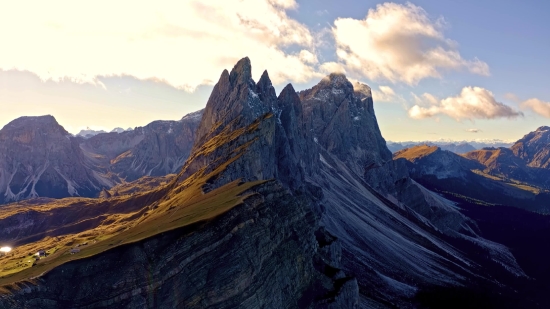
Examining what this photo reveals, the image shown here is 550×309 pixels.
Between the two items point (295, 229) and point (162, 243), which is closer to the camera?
point (162, 243)

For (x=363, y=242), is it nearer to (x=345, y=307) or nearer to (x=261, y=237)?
(x=345, y=307)

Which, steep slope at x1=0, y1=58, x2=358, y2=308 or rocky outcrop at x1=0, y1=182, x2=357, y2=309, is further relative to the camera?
steep slope at x1=0, y1=58, x2=358, y2=308

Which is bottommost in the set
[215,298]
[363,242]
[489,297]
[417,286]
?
[489,297]

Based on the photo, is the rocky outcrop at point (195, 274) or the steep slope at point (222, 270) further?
the steep slope at point (222, 270)

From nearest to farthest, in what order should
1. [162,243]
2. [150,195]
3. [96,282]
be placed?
1. [96,282]
2. [162,243]
3. [150,195]

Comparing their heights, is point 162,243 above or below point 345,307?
above

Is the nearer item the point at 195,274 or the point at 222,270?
the point at 195,274

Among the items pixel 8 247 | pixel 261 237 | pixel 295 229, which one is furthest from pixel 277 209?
pixel 8 247

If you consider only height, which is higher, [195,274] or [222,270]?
[222,270]

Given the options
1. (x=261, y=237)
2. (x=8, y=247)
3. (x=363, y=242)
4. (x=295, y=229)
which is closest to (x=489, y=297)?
(x=363, y=242)

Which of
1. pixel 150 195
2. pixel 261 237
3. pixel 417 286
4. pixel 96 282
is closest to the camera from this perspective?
pixel 96 282

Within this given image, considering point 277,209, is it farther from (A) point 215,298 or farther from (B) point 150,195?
(B) point 150,195
